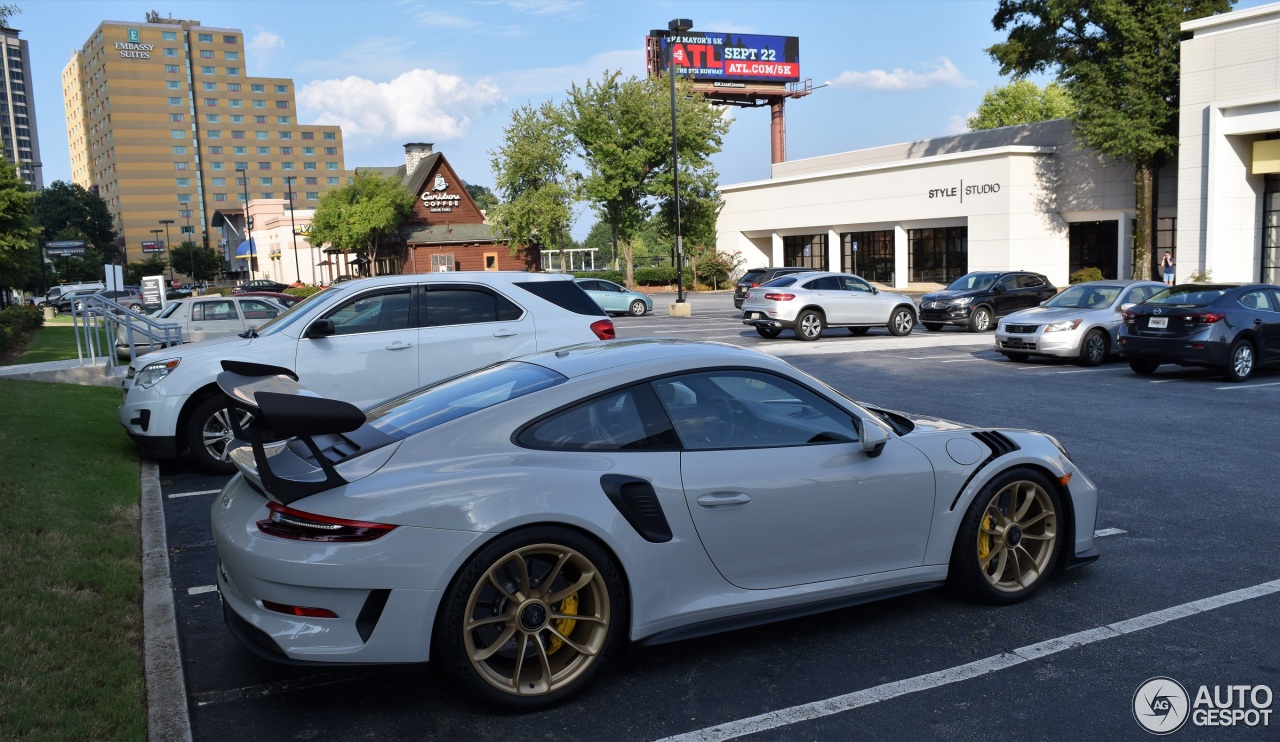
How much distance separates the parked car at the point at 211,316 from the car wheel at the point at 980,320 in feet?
54.2

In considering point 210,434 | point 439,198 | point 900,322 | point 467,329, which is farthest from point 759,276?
point 439,198

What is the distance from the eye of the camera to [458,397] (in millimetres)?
4473

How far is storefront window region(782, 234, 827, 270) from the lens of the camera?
192ft

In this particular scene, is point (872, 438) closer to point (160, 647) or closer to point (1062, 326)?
point (160, 647)

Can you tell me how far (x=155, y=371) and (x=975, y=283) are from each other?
21261mm

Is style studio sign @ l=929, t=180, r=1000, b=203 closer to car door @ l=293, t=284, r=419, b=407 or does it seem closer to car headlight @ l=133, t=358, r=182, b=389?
car door @ l=293, t=284, r=419, b=407

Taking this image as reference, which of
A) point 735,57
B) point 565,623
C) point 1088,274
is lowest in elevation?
point 565,623

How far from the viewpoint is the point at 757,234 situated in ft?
204

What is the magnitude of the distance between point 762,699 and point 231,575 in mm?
2254

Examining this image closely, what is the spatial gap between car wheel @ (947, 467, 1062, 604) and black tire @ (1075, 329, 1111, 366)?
1260 cm

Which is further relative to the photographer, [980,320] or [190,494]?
[980,320]

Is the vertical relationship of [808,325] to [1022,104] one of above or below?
below

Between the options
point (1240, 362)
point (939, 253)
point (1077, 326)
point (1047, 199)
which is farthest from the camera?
point (939, 253)

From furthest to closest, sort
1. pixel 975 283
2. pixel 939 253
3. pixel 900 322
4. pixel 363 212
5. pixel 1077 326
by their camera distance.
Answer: pixel 363 212 < pixel 939 253 < pixel 975 283 < pixel 900 322 < pixel 1077 326
